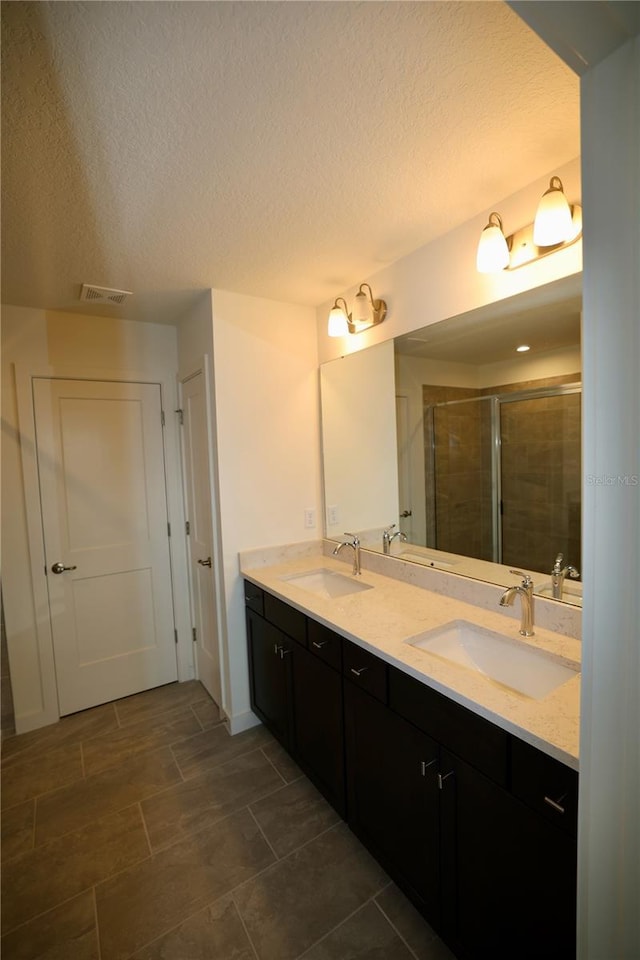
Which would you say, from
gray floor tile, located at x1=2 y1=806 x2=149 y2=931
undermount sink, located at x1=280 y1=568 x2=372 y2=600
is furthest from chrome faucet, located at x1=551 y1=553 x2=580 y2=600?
gray floor tile, located at x1=2 y1=806 x2=149 y2=931

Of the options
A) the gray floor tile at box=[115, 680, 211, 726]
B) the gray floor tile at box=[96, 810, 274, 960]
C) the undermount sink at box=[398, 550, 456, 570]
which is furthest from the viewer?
the gray floor tile at box=[115, 680, 211, 726]

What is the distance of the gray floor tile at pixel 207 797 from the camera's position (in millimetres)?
1787

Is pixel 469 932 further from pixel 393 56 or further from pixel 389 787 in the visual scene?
pixel 393 56

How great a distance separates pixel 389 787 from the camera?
1.42 m

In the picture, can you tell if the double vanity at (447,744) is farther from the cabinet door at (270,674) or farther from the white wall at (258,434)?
the white wall at (258,434)

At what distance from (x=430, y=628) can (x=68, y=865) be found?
5.61 feet

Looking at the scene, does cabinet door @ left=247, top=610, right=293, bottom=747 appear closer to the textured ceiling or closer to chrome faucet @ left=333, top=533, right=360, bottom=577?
chrome faucet @ left=333, top=533, right=360, bottom=577

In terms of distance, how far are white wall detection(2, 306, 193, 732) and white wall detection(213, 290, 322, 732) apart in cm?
87

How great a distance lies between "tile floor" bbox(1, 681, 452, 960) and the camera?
135 cm

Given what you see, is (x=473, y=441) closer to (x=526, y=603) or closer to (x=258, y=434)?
(x=526, y=603)

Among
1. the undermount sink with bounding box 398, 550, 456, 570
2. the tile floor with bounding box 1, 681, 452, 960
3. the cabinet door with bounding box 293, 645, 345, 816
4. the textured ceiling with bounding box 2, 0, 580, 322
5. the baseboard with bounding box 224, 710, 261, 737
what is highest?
the textured ceiling with bounding box 2, 0, 580, 322

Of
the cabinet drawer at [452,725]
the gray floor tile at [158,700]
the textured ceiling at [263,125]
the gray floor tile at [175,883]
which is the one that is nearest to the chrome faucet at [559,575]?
the cabinet drawer at [452,725]

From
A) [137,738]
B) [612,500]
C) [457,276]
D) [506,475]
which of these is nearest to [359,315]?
[457,276]

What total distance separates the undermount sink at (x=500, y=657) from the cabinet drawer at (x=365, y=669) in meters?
0.14
